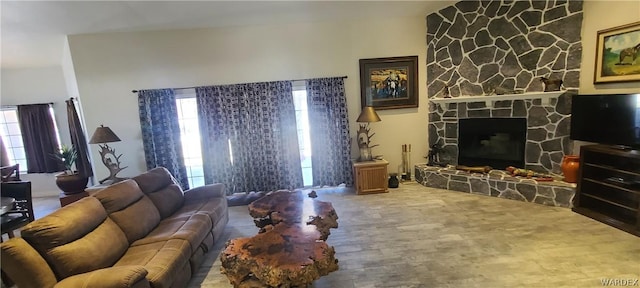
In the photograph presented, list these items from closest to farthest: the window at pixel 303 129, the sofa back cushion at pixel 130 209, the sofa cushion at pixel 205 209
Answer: the sofa back cushion at pixel 130 209
the sofa cushion at pixel 205 209
the window at pixel 303 129

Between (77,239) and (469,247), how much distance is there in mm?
3437

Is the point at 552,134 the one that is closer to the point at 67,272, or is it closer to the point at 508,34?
the point at 508,34

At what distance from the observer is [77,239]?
2201 mm

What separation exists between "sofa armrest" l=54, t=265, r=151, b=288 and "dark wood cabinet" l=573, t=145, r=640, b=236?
4.56 metres

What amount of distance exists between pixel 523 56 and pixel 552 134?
1203mm

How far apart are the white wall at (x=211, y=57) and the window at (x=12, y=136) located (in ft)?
7.57

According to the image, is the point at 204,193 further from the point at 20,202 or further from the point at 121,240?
the point at 20,202

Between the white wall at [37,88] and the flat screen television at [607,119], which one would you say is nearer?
the flat screen television at [607,119]

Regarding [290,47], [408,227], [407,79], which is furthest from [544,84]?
[290,47]

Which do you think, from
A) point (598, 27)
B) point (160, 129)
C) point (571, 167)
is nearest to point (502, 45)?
point (598, 27)

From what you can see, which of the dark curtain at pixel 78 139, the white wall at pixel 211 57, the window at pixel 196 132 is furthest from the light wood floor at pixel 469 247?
the dark curtain at pixel 78 139

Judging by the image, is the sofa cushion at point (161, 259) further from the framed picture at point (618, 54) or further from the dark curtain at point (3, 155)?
the dark curtain at point (3, 155)

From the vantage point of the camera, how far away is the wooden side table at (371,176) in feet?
15.9

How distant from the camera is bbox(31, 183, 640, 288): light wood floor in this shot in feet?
8.31
